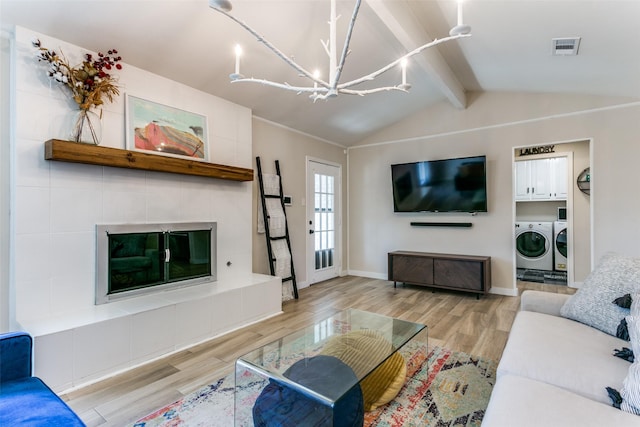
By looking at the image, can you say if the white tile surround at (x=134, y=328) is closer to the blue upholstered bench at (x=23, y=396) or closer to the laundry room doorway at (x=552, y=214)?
the blue upholstered bench at (x=23, y=396)

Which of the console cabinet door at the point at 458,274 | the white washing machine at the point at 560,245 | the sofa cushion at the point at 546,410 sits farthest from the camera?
the white washing machine at the point at 560,245

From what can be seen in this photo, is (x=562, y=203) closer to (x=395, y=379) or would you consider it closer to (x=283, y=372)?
(x=395, y=379)

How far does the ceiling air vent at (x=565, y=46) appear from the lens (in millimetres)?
2489

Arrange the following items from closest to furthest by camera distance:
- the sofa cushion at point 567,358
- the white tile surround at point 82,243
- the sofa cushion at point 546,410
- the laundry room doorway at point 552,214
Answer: the sofa cushion at point 546,410 → the sofa cushion at point 567,358 → the white tile surround at point 82,243 → the laundry room doorway at point 552,214

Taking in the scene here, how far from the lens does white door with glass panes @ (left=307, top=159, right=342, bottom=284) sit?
482 cm

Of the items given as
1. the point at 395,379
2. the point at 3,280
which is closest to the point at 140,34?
the point at 3,280

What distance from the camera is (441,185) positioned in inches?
180

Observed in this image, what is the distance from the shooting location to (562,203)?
5.48m

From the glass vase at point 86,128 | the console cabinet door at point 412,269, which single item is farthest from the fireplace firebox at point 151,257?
the console cabinet door at point 412,269

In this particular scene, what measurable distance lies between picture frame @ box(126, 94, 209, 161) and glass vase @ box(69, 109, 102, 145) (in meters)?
0.25

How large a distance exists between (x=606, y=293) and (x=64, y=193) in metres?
3.68

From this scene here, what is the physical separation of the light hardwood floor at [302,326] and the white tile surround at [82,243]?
195 millimetres

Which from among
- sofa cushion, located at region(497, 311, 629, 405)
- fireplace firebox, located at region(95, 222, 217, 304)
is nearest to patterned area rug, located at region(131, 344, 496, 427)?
sofa cushion, located at region(497, 311, 629, 405)

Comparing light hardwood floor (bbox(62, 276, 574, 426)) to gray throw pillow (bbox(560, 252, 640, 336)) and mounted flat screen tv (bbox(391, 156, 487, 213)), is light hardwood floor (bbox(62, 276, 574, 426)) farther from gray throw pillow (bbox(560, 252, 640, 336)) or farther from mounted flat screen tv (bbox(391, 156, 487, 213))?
mounted flat screen tv (bbox(391, 156, 487, 213))
